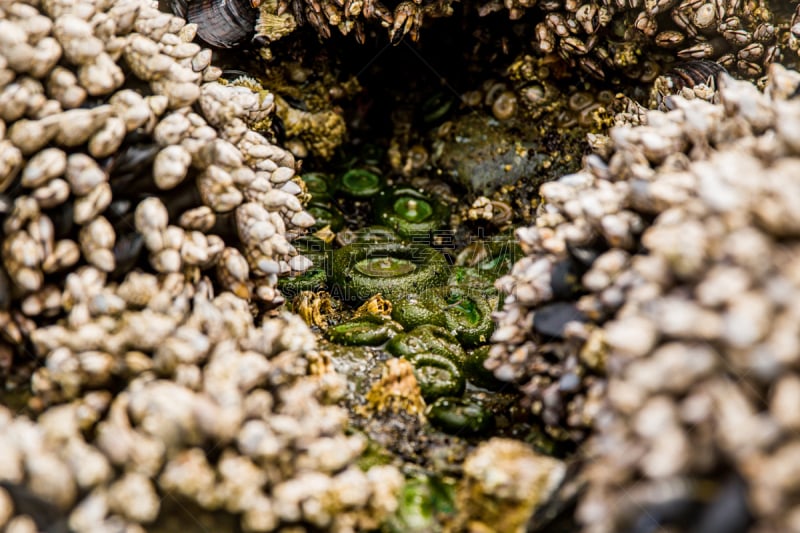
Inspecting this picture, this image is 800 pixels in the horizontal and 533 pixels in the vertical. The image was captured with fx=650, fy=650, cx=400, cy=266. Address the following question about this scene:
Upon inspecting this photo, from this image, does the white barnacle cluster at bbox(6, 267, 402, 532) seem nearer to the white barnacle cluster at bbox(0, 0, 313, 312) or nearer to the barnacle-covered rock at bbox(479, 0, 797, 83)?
the white barnacle cluster at bbox(0, 0, 313, 312)

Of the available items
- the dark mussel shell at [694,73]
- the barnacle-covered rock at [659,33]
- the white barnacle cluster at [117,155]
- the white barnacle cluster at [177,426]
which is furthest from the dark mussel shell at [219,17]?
the dark mussel shell at [694,73]

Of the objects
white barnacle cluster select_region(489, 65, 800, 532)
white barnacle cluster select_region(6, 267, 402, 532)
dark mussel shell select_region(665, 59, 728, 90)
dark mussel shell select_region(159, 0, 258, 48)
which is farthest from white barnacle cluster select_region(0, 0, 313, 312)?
dark mussel shell select_region(665, 59, 728, 90)

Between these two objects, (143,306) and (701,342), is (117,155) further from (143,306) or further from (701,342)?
(701,342)

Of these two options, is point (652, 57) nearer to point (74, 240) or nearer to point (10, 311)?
point (74, 240)

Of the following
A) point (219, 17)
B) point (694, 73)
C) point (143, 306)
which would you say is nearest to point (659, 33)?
point (694, 73)

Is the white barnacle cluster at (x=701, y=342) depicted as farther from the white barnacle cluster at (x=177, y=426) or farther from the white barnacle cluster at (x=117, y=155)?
the white barnacle cluster at (x=117, y=155)

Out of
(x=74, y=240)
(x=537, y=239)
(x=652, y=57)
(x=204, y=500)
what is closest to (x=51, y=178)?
(x=74, y=240)
